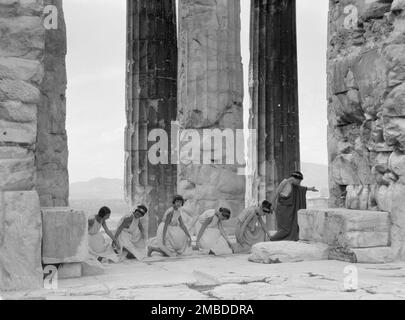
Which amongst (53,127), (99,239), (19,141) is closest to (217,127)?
(99,239)

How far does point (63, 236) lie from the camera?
6.35 meters

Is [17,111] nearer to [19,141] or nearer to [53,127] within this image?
[19,141]

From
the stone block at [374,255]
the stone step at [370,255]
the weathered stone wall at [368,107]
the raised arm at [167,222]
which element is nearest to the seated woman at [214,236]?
the raised arm at [167,222]

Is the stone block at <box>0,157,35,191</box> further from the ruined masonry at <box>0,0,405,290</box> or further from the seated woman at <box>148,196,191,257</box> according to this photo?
the seated woman at <box>148,196,191,257</box>

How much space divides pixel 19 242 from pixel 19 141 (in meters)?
0.92

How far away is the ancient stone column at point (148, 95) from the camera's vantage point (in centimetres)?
1677

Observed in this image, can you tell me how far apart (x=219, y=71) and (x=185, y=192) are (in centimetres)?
267

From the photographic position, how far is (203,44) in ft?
45.1

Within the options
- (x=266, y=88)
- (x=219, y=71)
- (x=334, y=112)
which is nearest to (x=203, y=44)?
(x=219, y=71)

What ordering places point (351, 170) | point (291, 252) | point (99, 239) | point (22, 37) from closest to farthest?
1. point (22, 37)
2. point (291, 252)
3. point (351, 170)
4. point (99, 239)

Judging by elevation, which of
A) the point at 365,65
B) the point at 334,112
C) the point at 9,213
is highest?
the point at 365,65

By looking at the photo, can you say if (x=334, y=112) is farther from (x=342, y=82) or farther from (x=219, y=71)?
(x=219, y=71)

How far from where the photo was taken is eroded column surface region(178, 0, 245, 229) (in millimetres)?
13594

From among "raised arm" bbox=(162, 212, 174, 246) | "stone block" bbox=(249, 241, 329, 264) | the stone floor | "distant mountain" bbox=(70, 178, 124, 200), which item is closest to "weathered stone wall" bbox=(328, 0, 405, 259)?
"stone block" bbox=(249, 241, 329, 264)
